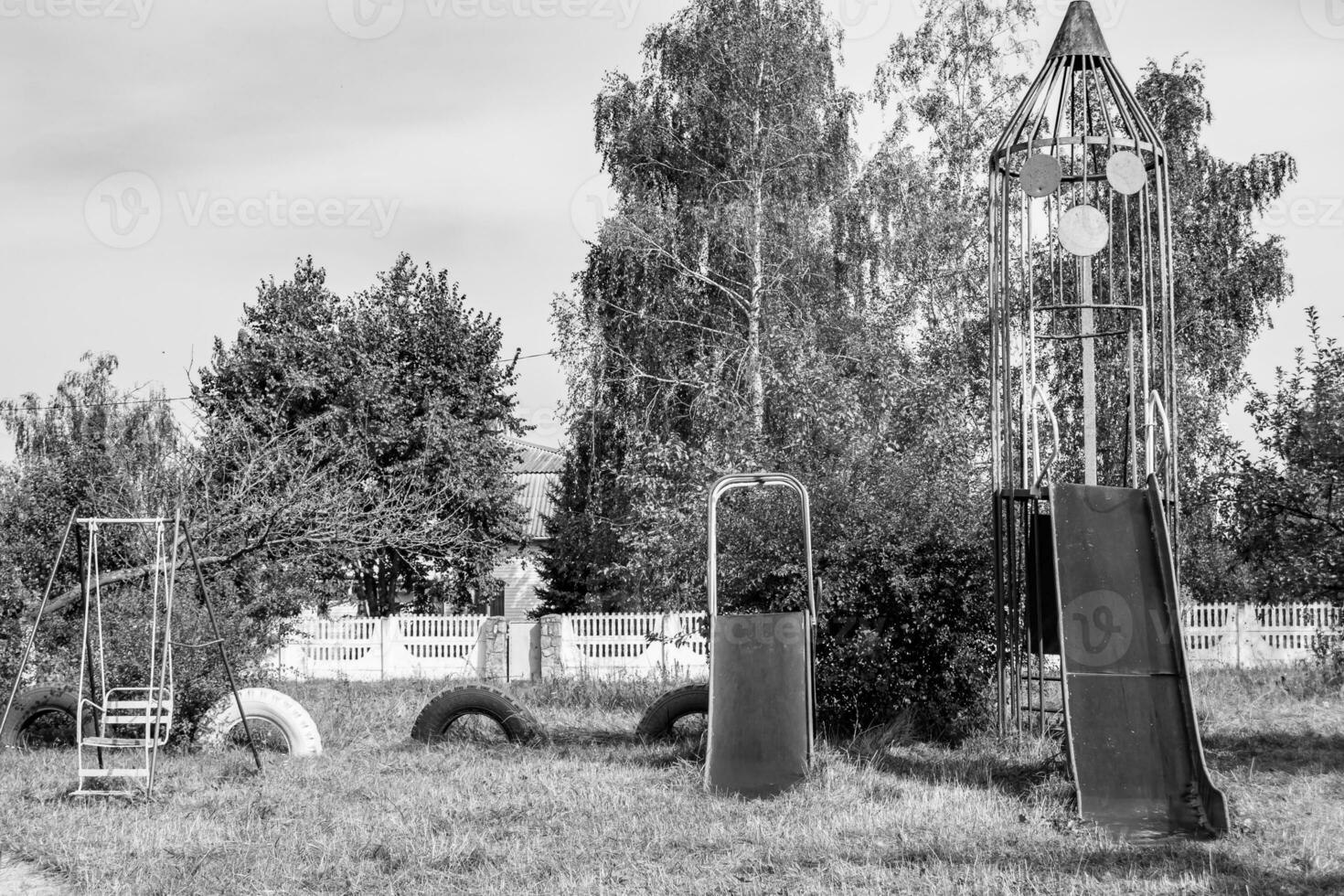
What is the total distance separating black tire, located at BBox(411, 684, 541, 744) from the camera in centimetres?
1077

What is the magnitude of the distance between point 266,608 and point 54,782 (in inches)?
171

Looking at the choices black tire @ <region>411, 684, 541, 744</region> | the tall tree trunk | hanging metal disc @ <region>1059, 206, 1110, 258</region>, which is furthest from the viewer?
the tall tree trunk

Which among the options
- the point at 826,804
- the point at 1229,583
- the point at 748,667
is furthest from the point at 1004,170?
the point at 1229,583

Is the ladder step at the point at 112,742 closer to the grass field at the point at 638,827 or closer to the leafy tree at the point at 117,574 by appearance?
the grass field at the point at 638,827

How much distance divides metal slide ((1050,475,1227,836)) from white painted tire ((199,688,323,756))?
230 inches

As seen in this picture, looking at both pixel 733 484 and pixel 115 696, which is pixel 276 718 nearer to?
pixel 115 696

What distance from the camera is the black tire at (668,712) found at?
34.9 ft

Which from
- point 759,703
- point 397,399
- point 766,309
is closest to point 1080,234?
point 759,703

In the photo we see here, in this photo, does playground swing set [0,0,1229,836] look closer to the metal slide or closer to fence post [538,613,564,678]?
the metal slide

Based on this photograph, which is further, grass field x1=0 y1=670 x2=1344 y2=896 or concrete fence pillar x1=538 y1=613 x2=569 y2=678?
concrete fence pillar x1=538 y1=613 x2=569 y2=678

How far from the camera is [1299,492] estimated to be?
353 inches

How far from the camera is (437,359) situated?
26.1 meters

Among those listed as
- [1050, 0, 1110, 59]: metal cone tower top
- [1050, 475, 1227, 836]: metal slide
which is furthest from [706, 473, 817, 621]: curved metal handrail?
[1050, 0, 1110, 59]: metal cone tower top

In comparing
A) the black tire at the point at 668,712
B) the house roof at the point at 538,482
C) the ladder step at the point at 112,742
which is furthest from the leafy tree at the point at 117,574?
the house roof at the point at 538,482
